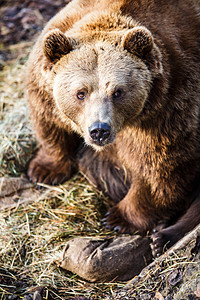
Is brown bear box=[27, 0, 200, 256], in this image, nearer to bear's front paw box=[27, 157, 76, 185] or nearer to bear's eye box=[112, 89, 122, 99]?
bear's eye box=[112, 89, 122, 99]

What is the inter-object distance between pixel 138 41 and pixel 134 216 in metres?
2.49

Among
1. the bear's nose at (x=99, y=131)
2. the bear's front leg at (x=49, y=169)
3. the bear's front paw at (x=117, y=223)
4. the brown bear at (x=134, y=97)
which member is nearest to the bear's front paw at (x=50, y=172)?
the bear's front leg at (x=49, y=169)

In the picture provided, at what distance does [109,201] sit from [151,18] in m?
2.77

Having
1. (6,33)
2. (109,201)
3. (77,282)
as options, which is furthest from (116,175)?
(6,33)

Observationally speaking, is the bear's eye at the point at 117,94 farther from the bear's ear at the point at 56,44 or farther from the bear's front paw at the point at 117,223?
the bear's front paw at the point at 117,223

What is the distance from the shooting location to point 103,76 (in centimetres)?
453

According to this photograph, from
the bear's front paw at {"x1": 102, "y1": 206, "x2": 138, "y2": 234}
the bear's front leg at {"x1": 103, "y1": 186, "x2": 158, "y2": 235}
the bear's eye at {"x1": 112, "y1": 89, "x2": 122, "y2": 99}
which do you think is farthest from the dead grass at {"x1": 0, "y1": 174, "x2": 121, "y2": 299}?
the bear's eye at {"x1": 112, "y1": 89, "x2": 122, "y2": 99}

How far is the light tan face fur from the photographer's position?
178 inches

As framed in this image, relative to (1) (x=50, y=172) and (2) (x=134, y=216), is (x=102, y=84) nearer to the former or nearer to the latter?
(2) (x=134, y=216)

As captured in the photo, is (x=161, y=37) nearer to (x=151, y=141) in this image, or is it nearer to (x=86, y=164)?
(x=151, y=141)

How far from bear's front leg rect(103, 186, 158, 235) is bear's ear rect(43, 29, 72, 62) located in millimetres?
2100

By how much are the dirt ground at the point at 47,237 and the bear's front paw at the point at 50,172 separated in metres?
0.14

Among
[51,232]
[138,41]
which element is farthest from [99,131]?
[51,232]

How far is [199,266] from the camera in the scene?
4301 millimetres
